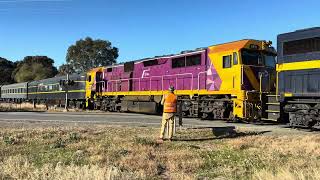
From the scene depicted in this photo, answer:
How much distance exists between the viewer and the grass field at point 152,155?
998 cm

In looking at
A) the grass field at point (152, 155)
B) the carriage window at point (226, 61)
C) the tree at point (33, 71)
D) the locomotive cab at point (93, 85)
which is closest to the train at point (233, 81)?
the carriage window at point (226, 61)

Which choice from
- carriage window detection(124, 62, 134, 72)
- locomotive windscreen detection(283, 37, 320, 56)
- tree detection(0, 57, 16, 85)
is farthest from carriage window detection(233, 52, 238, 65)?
tree detection(0, 57, 16, 85)

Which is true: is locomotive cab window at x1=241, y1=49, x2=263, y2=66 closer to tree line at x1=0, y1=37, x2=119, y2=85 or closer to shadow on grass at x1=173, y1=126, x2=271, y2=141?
shadow on grass at x1=173, y1=126, x2=271, y2=141

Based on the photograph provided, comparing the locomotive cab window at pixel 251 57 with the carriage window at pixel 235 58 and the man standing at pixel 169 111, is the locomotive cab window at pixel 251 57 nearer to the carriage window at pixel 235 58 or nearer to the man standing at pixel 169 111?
the carriage window at pixel 235 58

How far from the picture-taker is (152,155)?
1262 centimetres

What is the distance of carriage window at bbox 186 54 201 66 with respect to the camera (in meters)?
25.6

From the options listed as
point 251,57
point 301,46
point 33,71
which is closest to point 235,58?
point 251,57

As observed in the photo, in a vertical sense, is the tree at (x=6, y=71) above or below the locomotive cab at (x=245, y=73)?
above

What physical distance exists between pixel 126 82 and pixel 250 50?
13049 millimetres

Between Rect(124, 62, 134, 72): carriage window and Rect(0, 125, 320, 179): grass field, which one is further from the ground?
Rect(124, 62, 134, 72): carriage window

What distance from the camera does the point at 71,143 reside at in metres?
14.8

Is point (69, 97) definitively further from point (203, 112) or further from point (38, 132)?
point (38, 132)

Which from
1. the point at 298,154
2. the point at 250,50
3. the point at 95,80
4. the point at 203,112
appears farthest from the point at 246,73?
the point at 95,80

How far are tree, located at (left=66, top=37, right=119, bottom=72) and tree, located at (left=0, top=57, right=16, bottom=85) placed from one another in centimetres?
3033
